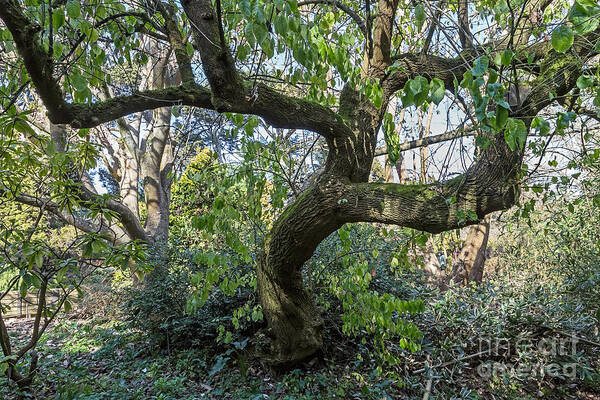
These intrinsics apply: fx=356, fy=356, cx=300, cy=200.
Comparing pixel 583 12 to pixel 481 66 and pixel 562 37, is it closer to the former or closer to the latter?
pixel 562 37

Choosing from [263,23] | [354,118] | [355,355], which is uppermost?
[354,118]

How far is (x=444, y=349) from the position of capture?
143 inches

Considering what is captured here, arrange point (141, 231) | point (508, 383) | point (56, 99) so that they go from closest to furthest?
1. point (56, 99)
2. point (508, 383)
3. point (141, 231)

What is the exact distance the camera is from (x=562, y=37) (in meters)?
1.10

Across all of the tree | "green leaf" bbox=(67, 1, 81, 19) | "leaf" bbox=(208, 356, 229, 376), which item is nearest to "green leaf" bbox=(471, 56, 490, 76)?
the tree

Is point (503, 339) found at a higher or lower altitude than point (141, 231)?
lower

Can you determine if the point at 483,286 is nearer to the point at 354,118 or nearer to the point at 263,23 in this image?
the point at 354,118

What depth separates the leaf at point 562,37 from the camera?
3.58 feet

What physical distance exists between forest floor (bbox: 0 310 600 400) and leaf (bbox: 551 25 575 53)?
2810 millimetres

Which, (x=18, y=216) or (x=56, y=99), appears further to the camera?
(x=18, y=216)

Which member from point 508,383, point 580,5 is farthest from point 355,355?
point 580,5

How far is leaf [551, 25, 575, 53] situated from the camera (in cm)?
109

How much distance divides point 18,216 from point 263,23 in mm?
7560

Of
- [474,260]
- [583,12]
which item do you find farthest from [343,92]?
[474,260]
